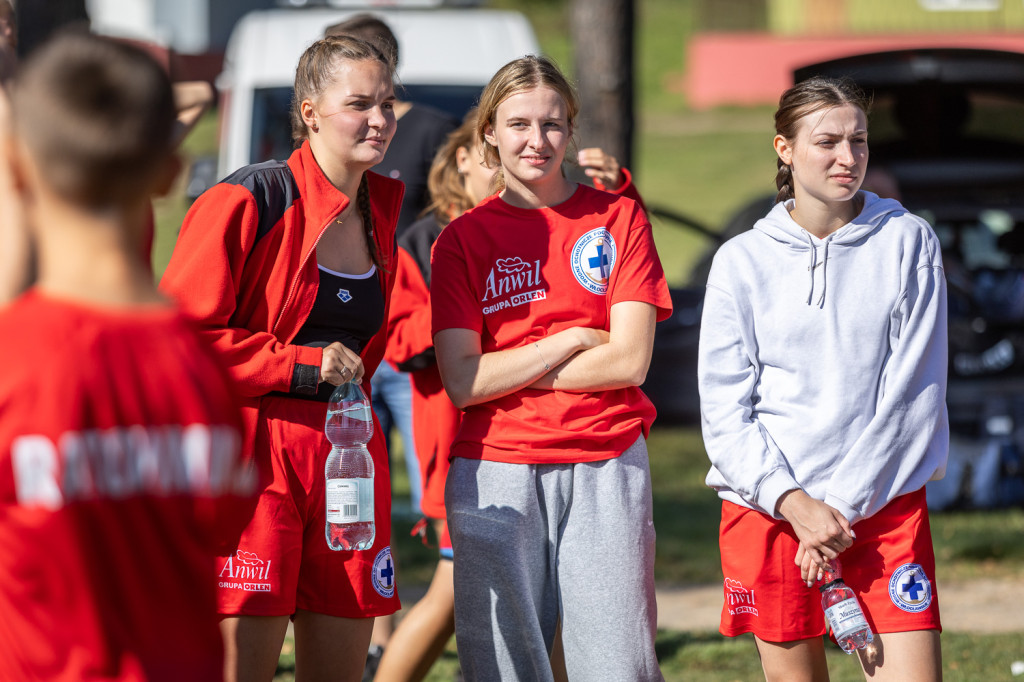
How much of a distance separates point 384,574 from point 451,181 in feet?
5.15

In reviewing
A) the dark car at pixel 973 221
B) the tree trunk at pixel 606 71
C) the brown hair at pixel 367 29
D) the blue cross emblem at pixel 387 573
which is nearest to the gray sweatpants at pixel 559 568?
the blue cross emblem at pixel 387 573

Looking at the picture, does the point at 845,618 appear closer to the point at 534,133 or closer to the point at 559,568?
the point at 559,568

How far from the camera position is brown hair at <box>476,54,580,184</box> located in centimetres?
336

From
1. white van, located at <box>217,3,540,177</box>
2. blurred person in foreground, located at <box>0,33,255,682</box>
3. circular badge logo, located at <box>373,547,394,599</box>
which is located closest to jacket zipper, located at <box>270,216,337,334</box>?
circular badge logo, located at <box>373,547,394,599</box>

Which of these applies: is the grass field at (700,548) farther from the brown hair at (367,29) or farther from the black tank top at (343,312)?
the black tank top at (343,312)

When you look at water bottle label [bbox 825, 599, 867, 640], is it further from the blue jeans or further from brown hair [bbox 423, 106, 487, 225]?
the blue jeans

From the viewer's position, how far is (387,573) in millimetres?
3344

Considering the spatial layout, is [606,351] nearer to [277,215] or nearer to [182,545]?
[277,215]

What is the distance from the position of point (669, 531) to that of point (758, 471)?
418cm

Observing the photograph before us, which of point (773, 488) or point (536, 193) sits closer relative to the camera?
point (773, 488)

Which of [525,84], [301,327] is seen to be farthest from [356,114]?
[301,327]

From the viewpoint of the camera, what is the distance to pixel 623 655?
3.20 meters

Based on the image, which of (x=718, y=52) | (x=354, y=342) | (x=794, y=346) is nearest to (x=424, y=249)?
(x=354, y=342)

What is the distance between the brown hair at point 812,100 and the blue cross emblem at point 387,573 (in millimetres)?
1579
